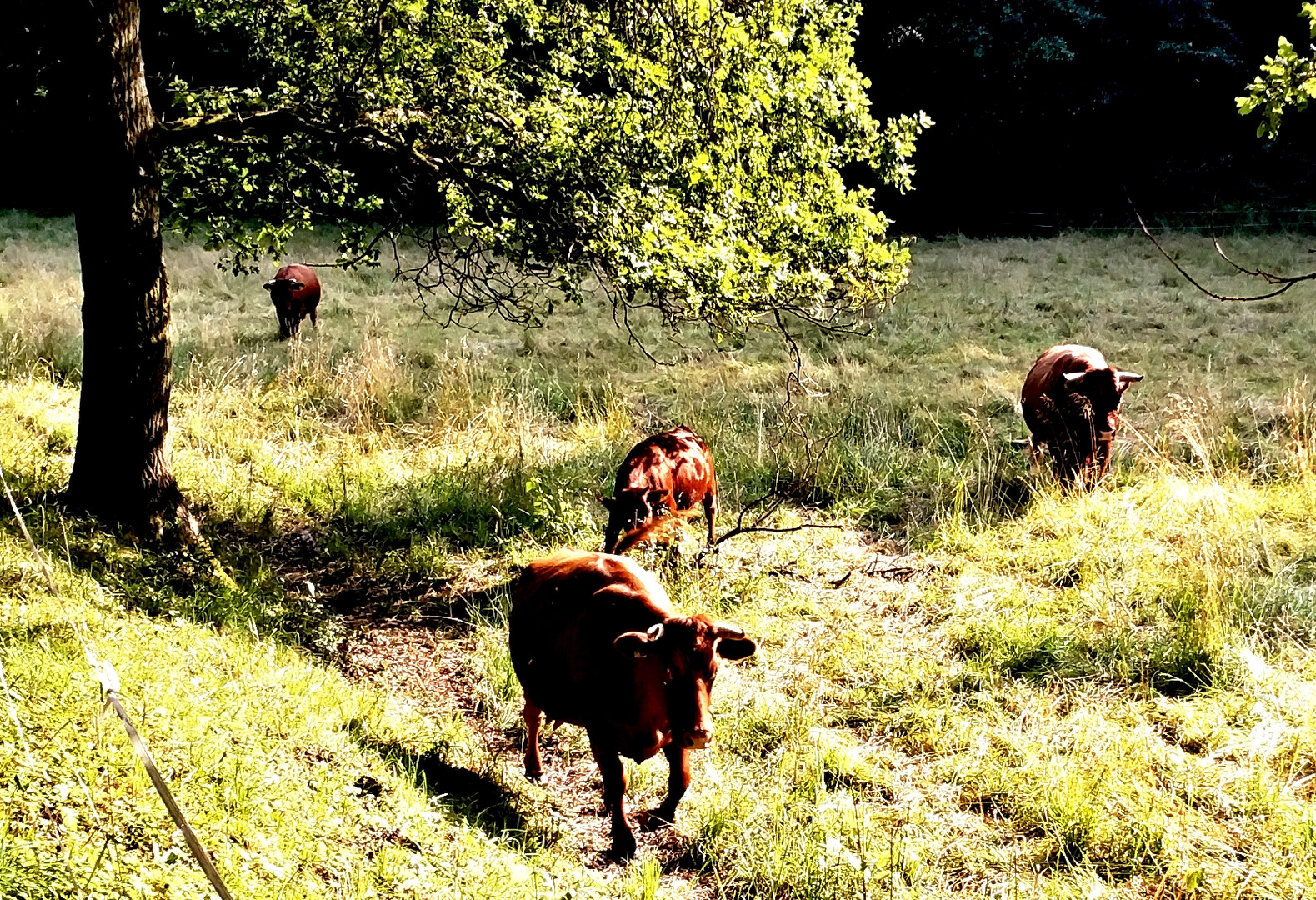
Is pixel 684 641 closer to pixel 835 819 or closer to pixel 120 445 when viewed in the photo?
pixel 835 819

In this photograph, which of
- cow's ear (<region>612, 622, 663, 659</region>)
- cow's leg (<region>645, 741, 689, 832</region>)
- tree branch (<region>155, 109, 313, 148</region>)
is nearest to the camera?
cow's ear (<region>612, 622, 663, 659</region>)

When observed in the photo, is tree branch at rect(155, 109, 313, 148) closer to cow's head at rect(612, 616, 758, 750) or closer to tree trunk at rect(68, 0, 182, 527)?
tree trunk at rect(68, 0, 182, 527)

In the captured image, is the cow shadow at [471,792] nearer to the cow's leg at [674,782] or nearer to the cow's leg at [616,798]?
the cow's leg at [616,798]

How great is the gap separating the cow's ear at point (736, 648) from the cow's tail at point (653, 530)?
1722 millimetres

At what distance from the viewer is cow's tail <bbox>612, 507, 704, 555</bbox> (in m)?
5.86

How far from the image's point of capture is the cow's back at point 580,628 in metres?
4.14

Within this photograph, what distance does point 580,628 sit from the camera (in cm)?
430

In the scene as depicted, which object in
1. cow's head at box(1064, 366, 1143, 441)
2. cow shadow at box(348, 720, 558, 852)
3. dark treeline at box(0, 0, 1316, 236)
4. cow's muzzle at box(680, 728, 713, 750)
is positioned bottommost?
cow shadow at box(348, 720, 558, 852)

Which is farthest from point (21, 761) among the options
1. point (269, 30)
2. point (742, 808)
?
point (269, 30)

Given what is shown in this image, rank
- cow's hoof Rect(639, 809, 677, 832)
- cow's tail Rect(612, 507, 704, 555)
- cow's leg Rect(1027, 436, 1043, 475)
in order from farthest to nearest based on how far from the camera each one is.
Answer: cow's leg Rect(1027, 436, 1043, 475), cow's tail Rect(612, 507, 704, 555), cow's hoof Rect(639, 809, 677, 832)

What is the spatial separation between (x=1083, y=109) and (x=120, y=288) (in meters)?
26.3

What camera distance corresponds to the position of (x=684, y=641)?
3912mm

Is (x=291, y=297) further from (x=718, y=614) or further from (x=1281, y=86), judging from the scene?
(x=1281, y=86)

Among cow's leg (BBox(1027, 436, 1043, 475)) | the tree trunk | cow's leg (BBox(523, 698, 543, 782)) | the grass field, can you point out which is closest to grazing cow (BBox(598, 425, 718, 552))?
the grass field
